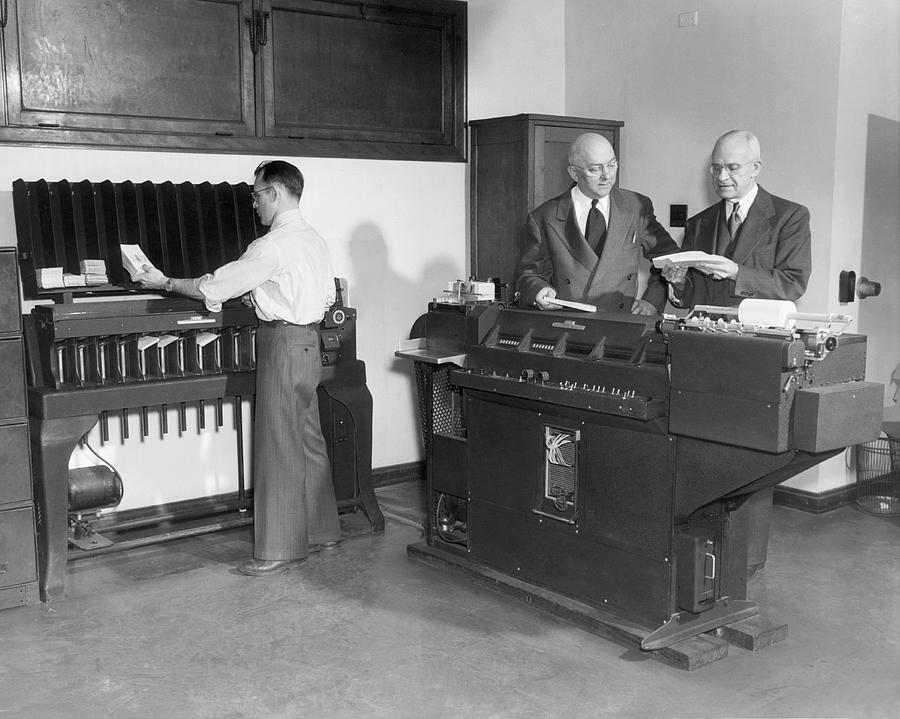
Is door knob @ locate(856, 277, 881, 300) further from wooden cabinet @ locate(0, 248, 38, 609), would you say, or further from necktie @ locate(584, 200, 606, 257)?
wooden cabinet @ locate(0, 248, 38, 609)

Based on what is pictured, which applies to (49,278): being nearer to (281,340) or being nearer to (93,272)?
(93,272)

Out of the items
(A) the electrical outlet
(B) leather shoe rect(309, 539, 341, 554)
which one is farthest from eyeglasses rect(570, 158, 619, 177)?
(B) leather shoe rect(309, 539, 341, 554)

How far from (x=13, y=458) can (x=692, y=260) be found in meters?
2.83

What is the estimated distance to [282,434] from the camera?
4.53 m

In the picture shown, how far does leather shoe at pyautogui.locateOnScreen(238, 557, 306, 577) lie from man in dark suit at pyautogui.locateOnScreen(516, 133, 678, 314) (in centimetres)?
159

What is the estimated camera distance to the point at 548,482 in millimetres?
4051

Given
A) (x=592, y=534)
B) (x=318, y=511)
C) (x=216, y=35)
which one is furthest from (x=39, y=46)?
(x=592, y=534)

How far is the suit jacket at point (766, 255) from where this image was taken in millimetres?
4168

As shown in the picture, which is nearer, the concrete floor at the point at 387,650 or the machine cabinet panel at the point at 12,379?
the concrete floor at the point at 387,650

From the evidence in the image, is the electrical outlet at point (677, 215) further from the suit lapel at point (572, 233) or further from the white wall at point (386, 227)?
the suit lapel at point (572, 233)

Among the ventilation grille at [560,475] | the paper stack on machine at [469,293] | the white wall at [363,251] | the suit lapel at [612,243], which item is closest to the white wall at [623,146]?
the white wall at [363,251]

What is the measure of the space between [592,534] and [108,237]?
8.49 feet

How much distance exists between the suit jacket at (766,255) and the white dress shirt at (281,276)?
1686mm

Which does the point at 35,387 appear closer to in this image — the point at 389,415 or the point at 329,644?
the point at 329,644
